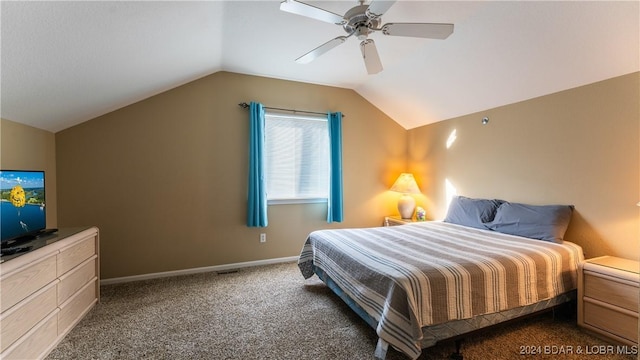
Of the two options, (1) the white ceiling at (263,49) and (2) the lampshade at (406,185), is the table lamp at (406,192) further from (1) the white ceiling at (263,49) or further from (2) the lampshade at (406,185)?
(1) the white ceiling at (263,49)

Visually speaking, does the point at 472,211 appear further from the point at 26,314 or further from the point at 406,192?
the point at 26,314

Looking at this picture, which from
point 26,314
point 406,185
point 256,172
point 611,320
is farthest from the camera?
point 406,185

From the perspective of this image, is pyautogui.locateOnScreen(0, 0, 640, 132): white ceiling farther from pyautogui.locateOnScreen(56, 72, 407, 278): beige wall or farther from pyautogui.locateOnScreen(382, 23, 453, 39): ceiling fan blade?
pyautogui.locateOnScreen(382, 23, 453, 39): ceiling fan blade

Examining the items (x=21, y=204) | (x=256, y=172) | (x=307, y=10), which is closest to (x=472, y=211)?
(x=256, y=172)

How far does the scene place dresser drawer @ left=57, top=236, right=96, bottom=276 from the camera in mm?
2012

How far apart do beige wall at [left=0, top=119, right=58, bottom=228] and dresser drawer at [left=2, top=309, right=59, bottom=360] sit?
4.29 feet

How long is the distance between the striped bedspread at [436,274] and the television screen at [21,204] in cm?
228

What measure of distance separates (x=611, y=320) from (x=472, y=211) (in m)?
1.47

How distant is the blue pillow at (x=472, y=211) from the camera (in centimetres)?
310

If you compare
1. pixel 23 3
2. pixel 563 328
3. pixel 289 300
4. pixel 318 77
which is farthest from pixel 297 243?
pixel 23 3

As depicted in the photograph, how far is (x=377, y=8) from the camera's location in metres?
1.71

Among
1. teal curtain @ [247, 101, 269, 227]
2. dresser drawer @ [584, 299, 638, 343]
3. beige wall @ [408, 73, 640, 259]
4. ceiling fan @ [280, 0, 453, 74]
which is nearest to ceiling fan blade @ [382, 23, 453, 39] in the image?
ceiling fan @ [280, 0, 453, 74]

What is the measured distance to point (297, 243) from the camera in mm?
3877

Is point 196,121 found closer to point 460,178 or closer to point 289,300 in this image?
point 289,300
